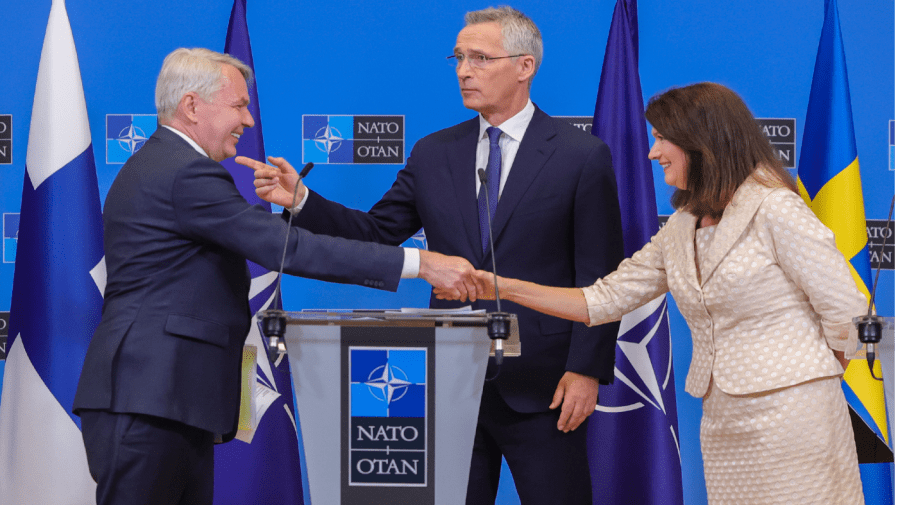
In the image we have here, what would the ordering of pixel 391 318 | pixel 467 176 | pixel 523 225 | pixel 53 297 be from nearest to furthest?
pixel 391 318
pixel 523 225
pixel 467 176
pixel 53 297

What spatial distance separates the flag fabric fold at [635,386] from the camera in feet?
10.7

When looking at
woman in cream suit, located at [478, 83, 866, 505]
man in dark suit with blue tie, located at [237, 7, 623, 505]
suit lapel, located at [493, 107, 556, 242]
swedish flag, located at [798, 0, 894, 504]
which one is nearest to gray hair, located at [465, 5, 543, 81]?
man in dark suit with blue tie, located at [237, 7, 623, 505]

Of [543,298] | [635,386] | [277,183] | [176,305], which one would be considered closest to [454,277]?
[543,298]

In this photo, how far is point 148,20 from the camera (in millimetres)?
3777

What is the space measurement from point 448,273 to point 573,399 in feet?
1.91

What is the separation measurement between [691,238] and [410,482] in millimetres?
967

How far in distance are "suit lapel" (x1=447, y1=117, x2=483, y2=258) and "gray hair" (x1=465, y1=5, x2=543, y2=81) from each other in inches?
10.3

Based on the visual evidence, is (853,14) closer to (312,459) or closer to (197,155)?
(197,155)

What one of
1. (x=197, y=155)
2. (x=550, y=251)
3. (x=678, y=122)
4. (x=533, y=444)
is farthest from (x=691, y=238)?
(x=197, y=155)

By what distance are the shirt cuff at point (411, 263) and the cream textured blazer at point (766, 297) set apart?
0.67 meters

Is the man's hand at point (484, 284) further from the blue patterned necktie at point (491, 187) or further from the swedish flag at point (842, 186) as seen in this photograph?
the swedish flag at point (842, 186)

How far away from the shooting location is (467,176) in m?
2.50

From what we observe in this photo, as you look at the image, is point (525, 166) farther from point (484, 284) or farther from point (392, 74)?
point (392, 74)

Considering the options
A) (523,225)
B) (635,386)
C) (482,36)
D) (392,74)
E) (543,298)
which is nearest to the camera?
(543,298)
